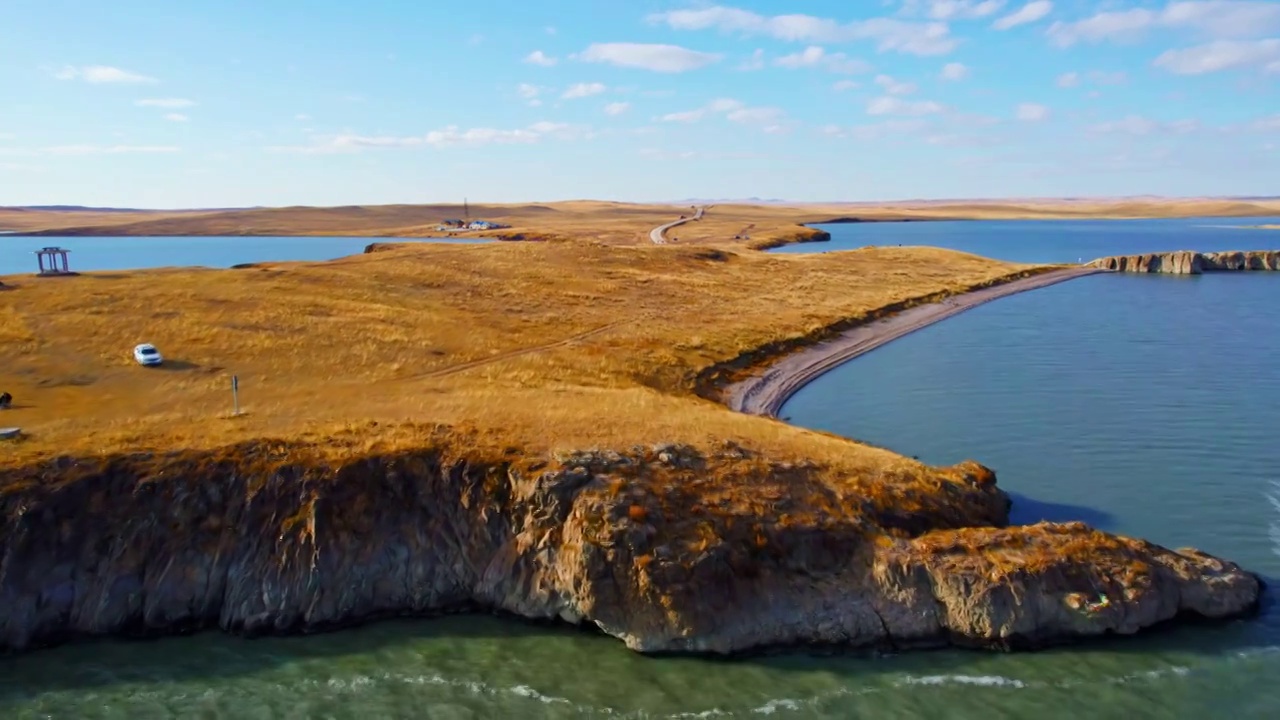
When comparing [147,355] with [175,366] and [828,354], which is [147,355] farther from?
[828,354]

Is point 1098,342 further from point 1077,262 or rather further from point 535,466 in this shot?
point 1077,262

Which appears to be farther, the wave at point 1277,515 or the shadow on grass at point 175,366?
the shadow on grass at point 175,366

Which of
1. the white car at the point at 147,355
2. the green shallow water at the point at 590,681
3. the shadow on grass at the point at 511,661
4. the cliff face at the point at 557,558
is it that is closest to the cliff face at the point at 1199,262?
the cliff face at the point at 557,558

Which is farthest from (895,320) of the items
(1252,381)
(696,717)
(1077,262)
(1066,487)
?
(1077,262)

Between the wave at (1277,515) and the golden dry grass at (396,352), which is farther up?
the golden dry grass at (396,352)

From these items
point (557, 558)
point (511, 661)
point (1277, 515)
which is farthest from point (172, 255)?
point (1277, 515)

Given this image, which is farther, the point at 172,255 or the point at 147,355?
the point at 172,255

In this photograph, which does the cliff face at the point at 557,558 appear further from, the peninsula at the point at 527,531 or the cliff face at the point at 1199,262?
the cliff face at the point at 1199,262

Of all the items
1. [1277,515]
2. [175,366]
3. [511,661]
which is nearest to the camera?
[511,661]
